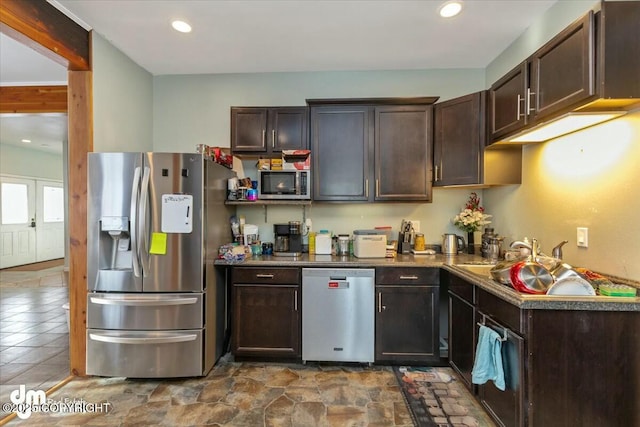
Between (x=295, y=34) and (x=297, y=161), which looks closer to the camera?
(x=295, y=34)

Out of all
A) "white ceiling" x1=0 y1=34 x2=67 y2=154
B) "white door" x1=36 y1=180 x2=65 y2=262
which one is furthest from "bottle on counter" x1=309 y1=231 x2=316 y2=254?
"white door" x1=36 y1=180 x2=65 y2=262

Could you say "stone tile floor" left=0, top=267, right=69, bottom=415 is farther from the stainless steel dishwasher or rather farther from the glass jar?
the glass jar

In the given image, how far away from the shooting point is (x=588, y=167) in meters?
1.92

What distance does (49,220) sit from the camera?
7.78 meters

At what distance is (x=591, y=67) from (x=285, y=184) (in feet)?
7.20

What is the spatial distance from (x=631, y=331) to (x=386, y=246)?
1.66m

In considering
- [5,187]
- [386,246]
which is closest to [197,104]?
[386,246]

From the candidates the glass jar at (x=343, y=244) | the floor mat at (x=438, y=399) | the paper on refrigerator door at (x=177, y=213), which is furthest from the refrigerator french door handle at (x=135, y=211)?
the floor mat at (x=438, y=399)

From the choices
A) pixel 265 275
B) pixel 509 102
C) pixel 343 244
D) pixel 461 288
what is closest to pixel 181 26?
pixel 265 275

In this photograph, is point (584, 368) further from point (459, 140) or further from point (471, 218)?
point (459, 140)

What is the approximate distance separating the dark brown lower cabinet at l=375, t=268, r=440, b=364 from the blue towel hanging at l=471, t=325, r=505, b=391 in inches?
29.9

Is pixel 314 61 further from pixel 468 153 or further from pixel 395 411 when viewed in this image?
pixel 395 411

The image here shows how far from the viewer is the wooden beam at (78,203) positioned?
2438 mm

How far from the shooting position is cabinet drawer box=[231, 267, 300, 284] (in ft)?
8.63
